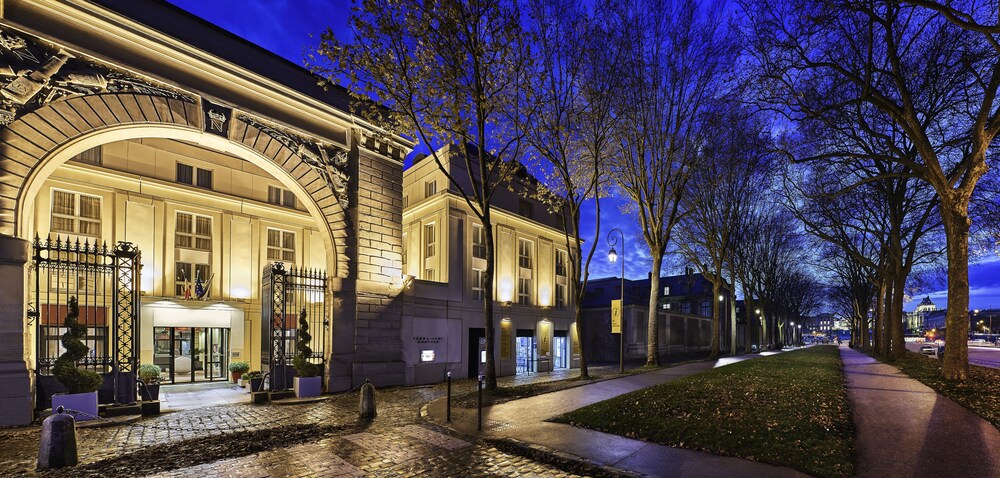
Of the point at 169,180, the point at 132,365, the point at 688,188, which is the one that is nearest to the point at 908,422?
the point at 132,365

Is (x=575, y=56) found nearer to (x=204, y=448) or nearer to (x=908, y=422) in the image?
(x=908, y=422)

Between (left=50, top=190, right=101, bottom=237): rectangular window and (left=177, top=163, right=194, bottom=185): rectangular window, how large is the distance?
128 inches

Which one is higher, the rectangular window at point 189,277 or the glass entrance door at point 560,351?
the rectangular window at point 189,277

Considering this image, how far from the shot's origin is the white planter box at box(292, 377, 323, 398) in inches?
625

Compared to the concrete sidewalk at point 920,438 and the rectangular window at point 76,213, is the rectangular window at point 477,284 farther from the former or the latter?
the concrete sidewalk at point 920,438

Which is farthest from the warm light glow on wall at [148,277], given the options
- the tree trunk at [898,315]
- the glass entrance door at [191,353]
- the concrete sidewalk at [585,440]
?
the tree trunk at [898,315]

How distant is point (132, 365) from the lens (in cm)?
1283

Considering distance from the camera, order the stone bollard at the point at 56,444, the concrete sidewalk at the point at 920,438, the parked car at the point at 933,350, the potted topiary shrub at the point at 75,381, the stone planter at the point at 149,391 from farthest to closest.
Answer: the parked car at the point at 933,350, the stone planter at the point at 149,391, the potted topiary shrub at the point at 75,381, the stone bollard at the point at 56,444, the concrete sidewalk at the point at 920,438

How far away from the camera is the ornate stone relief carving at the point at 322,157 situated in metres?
17.0

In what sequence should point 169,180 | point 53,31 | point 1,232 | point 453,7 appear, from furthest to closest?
1. point 169,180
2. point 453,7
3. point 53,31
4. point 1,232

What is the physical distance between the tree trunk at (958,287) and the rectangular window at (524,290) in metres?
19.3

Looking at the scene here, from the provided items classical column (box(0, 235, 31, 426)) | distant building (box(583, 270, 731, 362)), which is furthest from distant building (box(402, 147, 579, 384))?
classical column (box(0, 235, 31, 426))

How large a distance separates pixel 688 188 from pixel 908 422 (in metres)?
22.2

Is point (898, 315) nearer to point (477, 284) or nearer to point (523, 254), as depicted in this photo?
point (523, 254)
